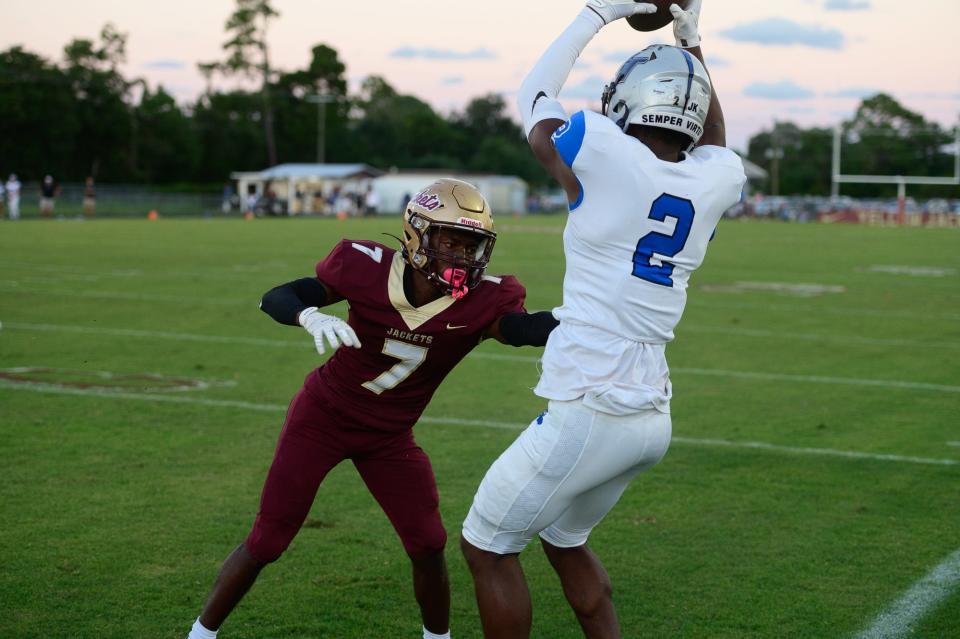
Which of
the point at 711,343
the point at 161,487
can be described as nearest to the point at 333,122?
the point at 711,343

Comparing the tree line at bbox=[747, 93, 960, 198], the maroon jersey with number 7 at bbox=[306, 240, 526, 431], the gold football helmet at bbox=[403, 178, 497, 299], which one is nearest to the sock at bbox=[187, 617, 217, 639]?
the maroon jersey with number 7 at bbox=[306, 240, 526, 431]

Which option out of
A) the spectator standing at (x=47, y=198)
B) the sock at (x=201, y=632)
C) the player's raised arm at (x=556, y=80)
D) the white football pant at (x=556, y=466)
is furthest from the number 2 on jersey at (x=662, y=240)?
the spectator standing at (x=47, y=198)

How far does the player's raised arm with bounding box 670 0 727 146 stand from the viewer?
12.1 ft

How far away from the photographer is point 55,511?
18.6ft

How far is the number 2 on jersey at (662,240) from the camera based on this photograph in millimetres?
3199

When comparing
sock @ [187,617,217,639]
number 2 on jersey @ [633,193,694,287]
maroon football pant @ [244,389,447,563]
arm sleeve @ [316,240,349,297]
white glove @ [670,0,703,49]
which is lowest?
sock @ [187,617,217,639]

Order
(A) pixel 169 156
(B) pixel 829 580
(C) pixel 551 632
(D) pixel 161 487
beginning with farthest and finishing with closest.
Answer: (A) pixel 169 156, (D) pixel 161 487, (B) pixel 829 580, (C) pixel 551 632

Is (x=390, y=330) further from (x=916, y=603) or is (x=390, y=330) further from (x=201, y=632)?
(x=916, y=603)

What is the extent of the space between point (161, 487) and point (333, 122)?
79649mm

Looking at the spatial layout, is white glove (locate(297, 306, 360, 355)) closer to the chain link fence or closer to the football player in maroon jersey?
the football player in maroon jersey

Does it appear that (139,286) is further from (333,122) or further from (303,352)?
(333,122)

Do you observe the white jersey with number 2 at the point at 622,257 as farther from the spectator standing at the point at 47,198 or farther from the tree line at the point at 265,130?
the tree line at the point at 265,130

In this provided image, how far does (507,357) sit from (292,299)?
284 inches

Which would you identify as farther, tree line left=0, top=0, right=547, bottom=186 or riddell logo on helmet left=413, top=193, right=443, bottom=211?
tree line left=0, top=0, right=547, bottom=186
